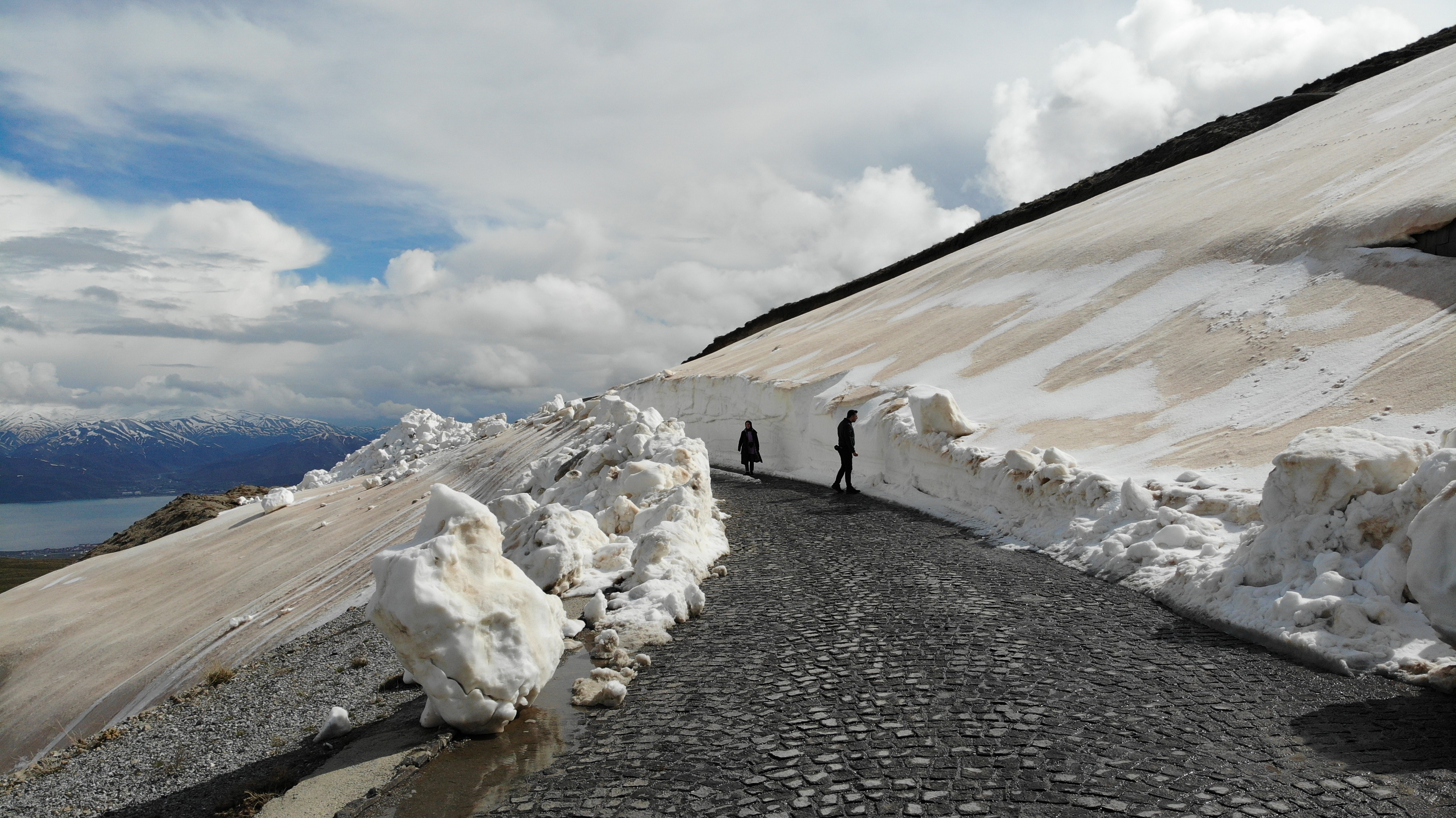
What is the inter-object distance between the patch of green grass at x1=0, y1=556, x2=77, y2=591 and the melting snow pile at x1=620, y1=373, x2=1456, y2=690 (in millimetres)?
81064

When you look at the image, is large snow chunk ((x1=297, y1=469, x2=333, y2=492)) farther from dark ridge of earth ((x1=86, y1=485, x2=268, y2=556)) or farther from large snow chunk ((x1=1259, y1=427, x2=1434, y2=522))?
large snow chunk ((x1=1259, y1=427, x2=1434, y2=522))

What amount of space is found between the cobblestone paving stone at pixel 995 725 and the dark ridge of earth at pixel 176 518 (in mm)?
29462

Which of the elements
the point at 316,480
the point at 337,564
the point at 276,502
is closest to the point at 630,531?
the point at 337,564

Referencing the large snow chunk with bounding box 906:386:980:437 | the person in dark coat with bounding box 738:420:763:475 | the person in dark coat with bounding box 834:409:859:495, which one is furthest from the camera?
the person in dark coat with bounding box 738:420:763:475

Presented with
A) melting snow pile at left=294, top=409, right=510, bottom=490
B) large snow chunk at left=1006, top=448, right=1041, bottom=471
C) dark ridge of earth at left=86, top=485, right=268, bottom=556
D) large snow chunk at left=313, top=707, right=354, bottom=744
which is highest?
melting snow pile at left=294, top=409, right=510, bottom=490

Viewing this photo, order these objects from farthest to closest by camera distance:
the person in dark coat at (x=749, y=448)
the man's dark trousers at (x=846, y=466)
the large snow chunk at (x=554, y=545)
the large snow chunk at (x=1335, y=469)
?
the person in dark coat at (x=749, y=448) → the man's dark trousers at (x=846, y=466) → the large snow chunk at (x=554, y=545) → the large snow chunk at (x=1335, y=469)

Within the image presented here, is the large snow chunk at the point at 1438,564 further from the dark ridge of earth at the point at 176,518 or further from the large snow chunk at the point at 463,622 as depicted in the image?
the dark ridge of earth at the point at 176,518

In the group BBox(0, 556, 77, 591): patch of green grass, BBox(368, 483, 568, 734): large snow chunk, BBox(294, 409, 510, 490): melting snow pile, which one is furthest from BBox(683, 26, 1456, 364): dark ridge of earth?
BBox(0, 556, 77, 591): patch of green grass

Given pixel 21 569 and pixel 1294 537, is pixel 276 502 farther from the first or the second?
pixel 21 569

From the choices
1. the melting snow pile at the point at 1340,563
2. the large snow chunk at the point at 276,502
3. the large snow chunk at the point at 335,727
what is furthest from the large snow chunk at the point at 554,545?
the large snow chunk at the point at 276,502

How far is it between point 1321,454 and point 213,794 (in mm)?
8912

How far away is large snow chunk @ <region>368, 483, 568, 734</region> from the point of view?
5.39 meters

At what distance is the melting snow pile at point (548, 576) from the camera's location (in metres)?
5.43

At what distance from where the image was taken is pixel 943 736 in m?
4.86
